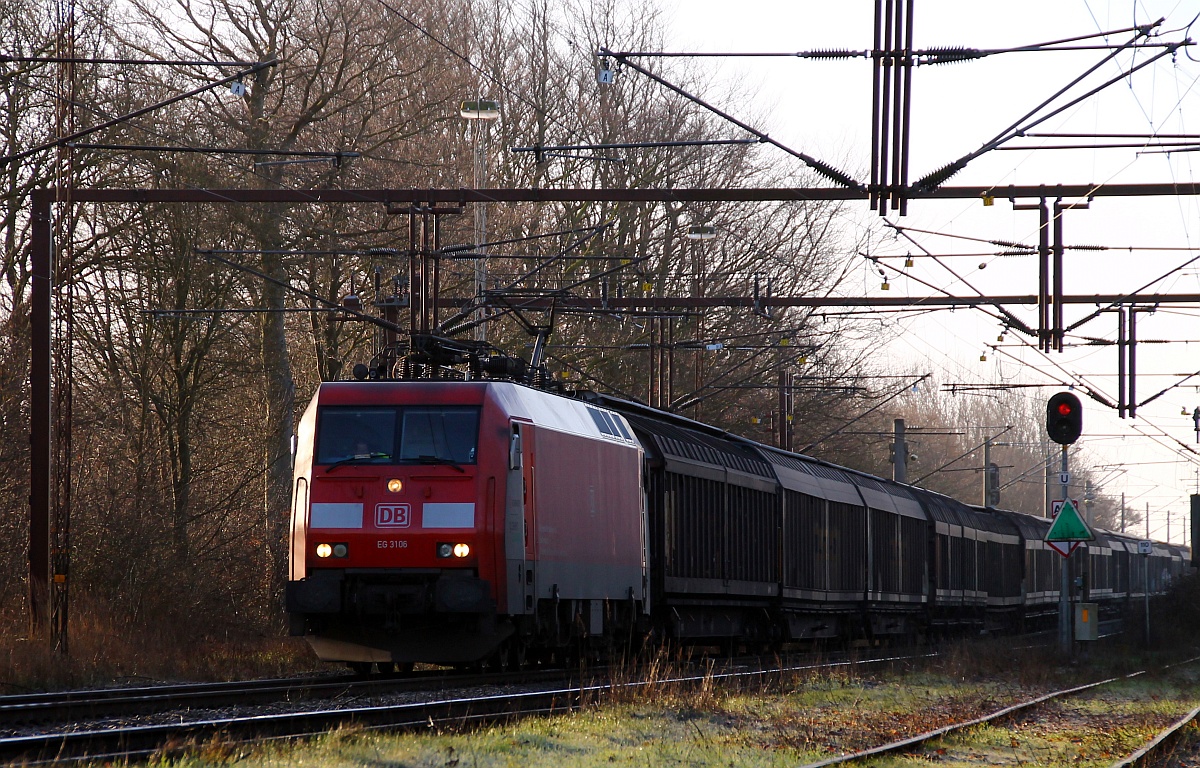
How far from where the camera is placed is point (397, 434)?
15391mm

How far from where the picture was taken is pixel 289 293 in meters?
31.9

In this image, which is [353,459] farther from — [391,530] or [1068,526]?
[1068,526]

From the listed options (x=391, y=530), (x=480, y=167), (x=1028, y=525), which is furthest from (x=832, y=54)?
(x=1028, y=525)

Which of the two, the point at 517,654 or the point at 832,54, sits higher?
the point at 832,54

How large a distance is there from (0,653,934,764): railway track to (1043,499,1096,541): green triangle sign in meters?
8.22

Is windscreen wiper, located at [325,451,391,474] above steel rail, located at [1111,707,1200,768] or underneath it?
above

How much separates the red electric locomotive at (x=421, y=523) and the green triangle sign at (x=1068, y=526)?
9.65 meters

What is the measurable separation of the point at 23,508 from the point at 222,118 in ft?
32.8

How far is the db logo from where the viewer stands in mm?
15023

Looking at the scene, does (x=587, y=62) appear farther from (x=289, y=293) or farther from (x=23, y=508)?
(x=23, y=508)

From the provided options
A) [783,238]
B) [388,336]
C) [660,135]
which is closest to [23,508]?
[388,336]

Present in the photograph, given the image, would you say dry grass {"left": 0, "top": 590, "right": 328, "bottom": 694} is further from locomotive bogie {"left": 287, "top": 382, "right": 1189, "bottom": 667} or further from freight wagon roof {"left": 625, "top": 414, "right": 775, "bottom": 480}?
freight wagon roof {"left": 625, "top": 414, "right": 775, "bottom": 480}

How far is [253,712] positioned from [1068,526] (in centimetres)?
1434

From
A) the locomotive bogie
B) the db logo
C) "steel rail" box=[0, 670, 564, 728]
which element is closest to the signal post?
the locomotive bogie
